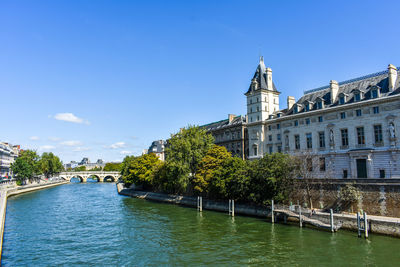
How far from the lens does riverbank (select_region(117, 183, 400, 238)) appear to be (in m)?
28.0

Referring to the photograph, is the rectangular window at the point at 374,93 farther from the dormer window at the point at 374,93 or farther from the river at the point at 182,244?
the river at the point at 182,244

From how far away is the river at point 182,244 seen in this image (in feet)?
76.6

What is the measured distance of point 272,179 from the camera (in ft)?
124

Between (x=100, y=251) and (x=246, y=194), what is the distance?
22.1 m


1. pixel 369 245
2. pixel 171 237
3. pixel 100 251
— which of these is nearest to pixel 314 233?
pixel 369 245

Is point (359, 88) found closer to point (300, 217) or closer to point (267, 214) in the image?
point (300, 217)

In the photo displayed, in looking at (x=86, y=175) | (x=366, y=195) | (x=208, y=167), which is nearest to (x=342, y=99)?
(x=366, y=195)

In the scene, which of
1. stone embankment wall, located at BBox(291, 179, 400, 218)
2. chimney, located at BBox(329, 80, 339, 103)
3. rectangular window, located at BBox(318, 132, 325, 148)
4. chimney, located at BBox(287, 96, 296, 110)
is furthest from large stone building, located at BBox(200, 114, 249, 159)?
stone embankment wall, located at BBox(291, 179, 400, 218)

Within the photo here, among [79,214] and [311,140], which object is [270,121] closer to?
[311,140]

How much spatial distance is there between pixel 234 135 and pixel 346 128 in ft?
101

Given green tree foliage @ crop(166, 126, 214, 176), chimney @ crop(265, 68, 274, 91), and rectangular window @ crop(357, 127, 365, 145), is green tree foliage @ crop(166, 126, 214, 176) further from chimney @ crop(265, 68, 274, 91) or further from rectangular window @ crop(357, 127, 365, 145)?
rectangular window @ crop(357, 127, 365, 145)

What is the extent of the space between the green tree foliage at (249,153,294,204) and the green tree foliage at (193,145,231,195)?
29.7ft

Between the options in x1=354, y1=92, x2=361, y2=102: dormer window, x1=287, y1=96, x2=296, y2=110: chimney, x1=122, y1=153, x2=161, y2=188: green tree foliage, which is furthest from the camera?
x1=122, y1=153, x2=161, y2=188: green tree foliage

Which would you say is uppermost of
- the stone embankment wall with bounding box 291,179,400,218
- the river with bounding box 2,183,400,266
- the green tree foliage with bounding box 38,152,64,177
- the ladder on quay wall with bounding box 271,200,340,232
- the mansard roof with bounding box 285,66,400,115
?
the mansard roof with bounding box 285,66,400,115
